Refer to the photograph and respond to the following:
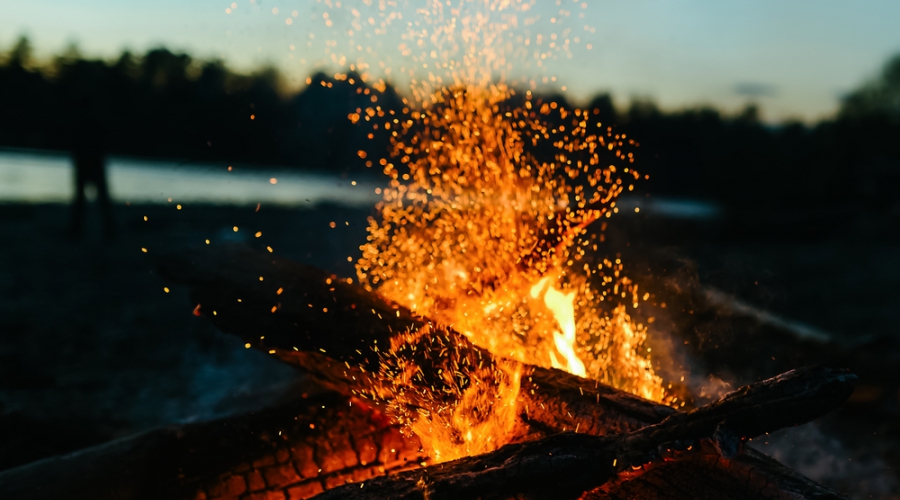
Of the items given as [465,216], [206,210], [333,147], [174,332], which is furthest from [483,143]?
[333,147]

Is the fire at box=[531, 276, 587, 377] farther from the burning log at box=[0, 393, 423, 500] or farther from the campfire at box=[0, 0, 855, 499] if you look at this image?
the burning log at box=[0, 393, 423, 500]

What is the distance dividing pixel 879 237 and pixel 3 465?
857 inches

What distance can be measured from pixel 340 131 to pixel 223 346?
2907 cm

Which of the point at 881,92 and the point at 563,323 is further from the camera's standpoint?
the point at 881,92

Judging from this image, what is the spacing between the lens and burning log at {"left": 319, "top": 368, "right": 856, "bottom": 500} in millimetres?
2006

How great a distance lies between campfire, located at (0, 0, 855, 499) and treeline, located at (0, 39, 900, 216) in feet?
60.7

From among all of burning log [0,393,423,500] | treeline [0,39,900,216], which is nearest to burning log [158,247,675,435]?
burning log [0,393,423,500]

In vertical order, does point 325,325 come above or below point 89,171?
below

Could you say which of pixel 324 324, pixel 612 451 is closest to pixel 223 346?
pixel 324 324

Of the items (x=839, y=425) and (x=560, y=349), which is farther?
(x=839, y=425)

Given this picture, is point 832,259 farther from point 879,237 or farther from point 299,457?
point 299,457

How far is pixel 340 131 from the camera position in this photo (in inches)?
1340

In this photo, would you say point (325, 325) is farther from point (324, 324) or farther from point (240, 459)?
point (240, 459)

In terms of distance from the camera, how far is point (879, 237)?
18.1 m
